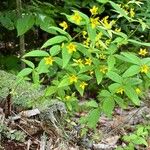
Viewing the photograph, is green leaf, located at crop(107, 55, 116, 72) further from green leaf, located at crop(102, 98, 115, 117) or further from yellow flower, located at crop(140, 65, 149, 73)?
green leaf, located at crop(102, 98, 115, 117)

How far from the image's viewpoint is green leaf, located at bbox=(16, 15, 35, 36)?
13.4ft

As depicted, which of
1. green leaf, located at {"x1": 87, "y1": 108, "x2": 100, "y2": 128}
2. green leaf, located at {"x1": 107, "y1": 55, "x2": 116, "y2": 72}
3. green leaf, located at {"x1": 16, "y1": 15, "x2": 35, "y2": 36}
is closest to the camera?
green leaf, located at {"x1": 107, "y1": 55, "x2": 116, "y2": 72}

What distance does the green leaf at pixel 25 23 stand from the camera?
4.07m

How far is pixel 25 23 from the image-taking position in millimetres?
4113

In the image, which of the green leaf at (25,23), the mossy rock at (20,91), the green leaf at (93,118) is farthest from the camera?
the green leaf at (25,23)

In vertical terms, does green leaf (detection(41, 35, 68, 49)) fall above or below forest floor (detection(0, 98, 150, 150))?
above

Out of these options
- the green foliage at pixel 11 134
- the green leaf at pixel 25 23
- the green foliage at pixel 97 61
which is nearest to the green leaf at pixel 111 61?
the green foliage at pixel 97 61

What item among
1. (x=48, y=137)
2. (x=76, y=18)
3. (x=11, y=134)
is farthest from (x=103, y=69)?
(x=11, y=134)

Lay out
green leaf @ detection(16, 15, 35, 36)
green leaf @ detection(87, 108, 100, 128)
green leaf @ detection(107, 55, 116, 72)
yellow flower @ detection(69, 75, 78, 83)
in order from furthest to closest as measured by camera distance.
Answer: green leaf @ detection(16, 15, 35, 36) < green leaf @ detection(87, 108, 100, 128) < yellow flower @ detection(69, 75, 78, 83) < green leaf @ detection(107, 55, 116, 72)

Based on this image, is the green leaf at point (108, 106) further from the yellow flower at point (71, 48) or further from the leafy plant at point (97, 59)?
the yellow flower at point (71, 48)

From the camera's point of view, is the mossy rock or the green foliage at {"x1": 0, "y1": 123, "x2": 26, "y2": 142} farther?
the mossy rock

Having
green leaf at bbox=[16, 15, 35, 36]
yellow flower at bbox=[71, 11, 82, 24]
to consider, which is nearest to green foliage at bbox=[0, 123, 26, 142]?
yellow flower at bbox=[71, 11, 82, 24]

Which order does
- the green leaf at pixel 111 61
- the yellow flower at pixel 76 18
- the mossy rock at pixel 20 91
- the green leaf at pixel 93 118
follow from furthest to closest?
1. the mossy rock at pixel 20 91
2. the green leaf at pixel 93 118
3. the green leaf at pixel 111 61
4. the yellow flower at pixel 76 18

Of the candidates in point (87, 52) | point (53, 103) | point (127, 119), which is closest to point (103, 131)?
point (127, 119)
